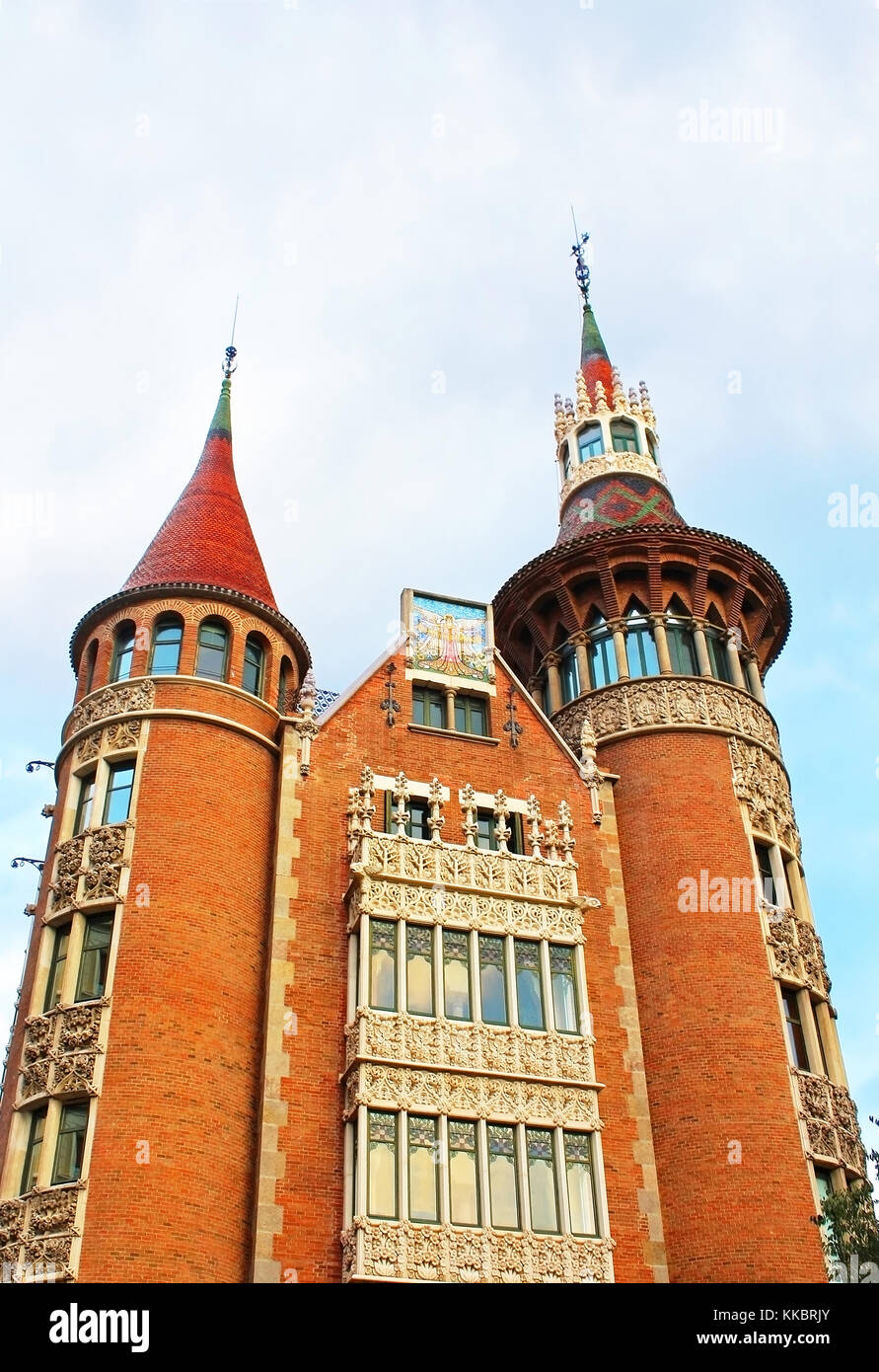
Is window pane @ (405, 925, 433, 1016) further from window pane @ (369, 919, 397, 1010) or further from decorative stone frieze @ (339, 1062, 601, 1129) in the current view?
decorative stone frieze @ (339, 1062, 601, 1129)

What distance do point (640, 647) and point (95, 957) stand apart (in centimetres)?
1438

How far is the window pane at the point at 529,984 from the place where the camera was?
24547 mm

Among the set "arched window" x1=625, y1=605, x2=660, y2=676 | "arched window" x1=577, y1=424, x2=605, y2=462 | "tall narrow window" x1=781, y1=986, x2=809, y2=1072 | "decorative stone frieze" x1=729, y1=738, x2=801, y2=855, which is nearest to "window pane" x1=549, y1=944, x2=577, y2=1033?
"tall narrow window" x1=781, y1=986, x2=809, y2=1072

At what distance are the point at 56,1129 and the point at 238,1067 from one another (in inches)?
121

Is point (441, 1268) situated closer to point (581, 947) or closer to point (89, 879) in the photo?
point (581, 947)

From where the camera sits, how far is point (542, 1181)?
22.9 metres

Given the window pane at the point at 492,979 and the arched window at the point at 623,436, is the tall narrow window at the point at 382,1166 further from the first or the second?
the arched window at the point at 623,436

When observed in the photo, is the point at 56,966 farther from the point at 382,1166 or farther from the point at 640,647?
the point at 640,647

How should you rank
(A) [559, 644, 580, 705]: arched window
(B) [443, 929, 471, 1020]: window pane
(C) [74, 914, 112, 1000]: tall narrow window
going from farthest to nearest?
(A) [559, 644, 580, 705]: arched window
(B) [443, 929, 471, 1020]: window pane
(C) [74, 914, 112, 1000]: tall narrow window

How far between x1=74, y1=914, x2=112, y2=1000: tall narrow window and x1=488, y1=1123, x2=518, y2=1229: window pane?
23.3ft

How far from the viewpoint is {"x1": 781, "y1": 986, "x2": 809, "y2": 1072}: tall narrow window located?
2625 centimetres

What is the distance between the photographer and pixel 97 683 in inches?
1109

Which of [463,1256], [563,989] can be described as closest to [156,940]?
[463,1256]

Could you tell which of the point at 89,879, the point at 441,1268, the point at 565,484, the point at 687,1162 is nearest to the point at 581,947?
the point at 687,1162
